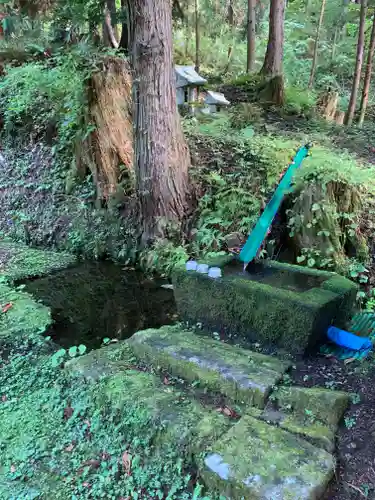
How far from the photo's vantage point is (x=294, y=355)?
354cm

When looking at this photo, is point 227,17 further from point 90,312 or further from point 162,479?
point 162,479

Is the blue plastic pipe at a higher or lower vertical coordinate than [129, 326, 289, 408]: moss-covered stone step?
higher

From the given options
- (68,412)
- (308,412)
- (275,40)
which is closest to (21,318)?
(68,412)

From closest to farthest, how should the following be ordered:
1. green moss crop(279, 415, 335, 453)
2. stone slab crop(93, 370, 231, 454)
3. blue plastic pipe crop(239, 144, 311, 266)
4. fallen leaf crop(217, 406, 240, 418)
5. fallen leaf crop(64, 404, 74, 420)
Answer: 1. green moss crop(279, 415, 335, 453)
2. stone slab crop(93, 370, 231, 454)
3. fallen leaf crop(217, 406, 240, 418)
4. fallen leaf crop(64, 404, 74, 420)
5. blue plastic pipe crop(239, 144, 311, 266)

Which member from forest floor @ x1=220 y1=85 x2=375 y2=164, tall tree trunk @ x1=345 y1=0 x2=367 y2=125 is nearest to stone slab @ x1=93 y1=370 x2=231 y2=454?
forest floor @ x1=220 y1=85 x2=375 y2=164

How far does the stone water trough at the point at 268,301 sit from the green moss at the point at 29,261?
328cm

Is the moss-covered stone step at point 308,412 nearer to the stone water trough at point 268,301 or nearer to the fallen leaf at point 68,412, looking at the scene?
the stone water trough at point 268,301

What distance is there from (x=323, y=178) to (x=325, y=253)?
0.97 m

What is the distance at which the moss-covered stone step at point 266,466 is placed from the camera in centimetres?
223

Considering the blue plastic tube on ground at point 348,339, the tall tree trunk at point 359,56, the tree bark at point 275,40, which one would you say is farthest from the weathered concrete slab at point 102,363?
the tree bark at point 275,40

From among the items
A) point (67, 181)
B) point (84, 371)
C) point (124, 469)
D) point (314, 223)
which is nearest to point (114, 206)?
point (67, 181)

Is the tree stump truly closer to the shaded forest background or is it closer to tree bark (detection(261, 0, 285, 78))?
the shaded forest background

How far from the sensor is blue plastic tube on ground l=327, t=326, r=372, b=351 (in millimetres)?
3424

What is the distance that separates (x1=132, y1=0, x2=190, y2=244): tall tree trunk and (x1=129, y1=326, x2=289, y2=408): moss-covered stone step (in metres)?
2.90
